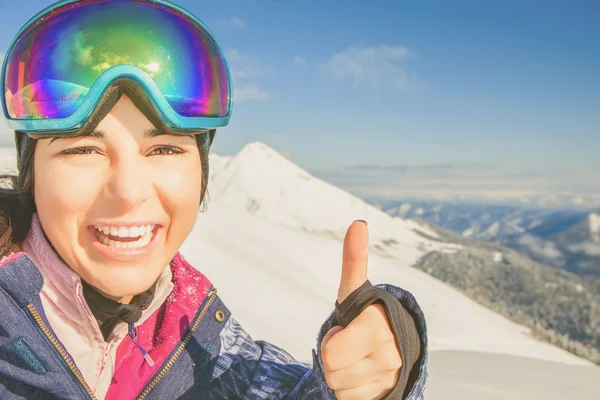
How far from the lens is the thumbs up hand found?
1.57 metres

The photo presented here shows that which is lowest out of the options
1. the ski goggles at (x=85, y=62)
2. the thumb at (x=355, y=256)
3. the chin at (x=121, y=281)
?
the chin at (x=121, y=281)

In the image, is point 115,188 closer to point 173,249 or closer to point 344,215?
point 173,249

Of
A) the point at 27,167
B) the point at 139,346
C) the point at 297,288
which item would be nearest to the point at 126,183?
the point at 27,167

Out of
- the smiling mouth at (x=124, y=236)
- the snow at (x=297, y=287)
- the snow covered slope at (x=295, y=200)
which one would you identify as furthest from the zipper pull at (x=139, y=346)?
the snow covered slope at (x=295, y=200)

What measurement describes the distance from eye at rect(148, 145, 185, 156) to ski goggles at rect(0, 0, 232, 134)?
10 centimetres

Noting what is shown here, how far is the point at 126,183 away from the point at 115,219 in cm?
15

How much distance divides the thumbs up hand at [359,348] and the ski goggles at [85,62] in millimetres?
891

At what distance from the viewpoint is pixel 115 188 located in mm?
1805

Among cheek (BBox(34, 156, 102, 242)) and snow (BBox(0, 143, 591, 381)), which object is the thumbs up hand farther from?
snow (BBox(0, 143, 591, 381))

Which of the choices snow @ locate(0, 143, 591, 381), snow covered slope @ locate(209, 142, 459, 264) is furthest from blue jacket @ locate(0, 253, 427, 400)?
snow covered slope @ locate(209, 142, 459, 264)

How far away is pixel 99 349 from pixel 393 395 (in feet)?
3.98

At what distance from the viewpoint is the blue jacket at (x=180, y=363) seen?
179cm

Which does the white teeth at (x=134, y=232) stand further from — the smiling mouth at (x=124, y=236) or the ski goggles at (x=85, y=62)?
the ski goggles at (x=85, y=62)

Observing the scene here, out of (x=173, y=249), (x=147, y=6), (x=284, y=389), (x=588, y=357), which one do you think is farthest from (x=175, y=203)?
(x=588, y=357)
